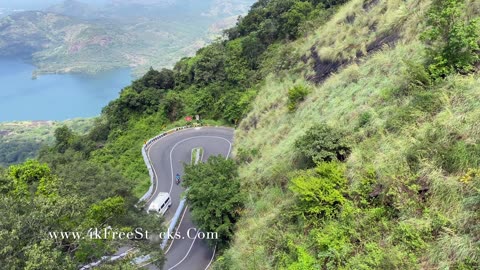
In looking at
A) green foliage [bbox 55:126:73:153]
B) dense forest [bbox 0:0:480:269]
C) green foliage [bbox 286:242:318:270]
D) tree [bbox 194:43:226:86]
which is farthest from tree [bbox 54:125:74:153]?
green foliage [bbox 286:242:318:270]

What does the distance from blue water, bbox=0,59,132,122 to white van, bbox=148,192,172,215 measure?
9988cm

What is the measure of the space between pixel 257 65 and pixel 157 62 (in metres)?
137

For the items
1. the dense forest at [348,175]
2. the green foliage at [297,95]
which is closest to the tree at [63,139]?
the dense forest at [348,175]

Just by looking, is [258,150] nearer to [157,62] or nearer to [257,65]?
[257,65]

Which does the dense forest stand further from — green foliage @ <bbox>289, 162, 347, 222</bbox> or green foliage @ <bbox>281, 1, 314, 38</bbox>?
green foliage @ <bbox>281, 1, 314, 38</bbox>

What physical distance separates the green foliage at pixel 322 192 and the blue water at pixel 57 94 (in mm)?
115184

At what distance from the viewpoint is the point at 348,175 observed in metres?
9.11

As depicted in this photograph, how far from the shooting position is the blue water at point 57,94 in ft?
383

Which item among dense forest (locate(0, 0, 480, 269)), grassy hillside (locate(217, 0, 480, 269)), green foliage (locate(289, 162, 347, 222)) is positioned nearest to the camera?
grassy hillside (locate(217, 0, 480, 269))

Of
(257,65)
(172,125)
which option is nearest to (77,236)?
(172,125)

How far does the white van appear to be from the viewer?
2123 cm

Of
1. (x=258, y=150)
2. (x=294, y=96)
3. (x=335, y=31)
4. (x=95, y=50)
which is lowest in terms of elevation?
(x=258, y=150)

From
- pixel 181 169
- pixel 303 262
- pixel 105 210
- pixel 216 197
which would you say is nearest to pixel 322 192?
pixel 303 262

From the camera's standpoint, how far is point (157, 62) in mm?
163500
